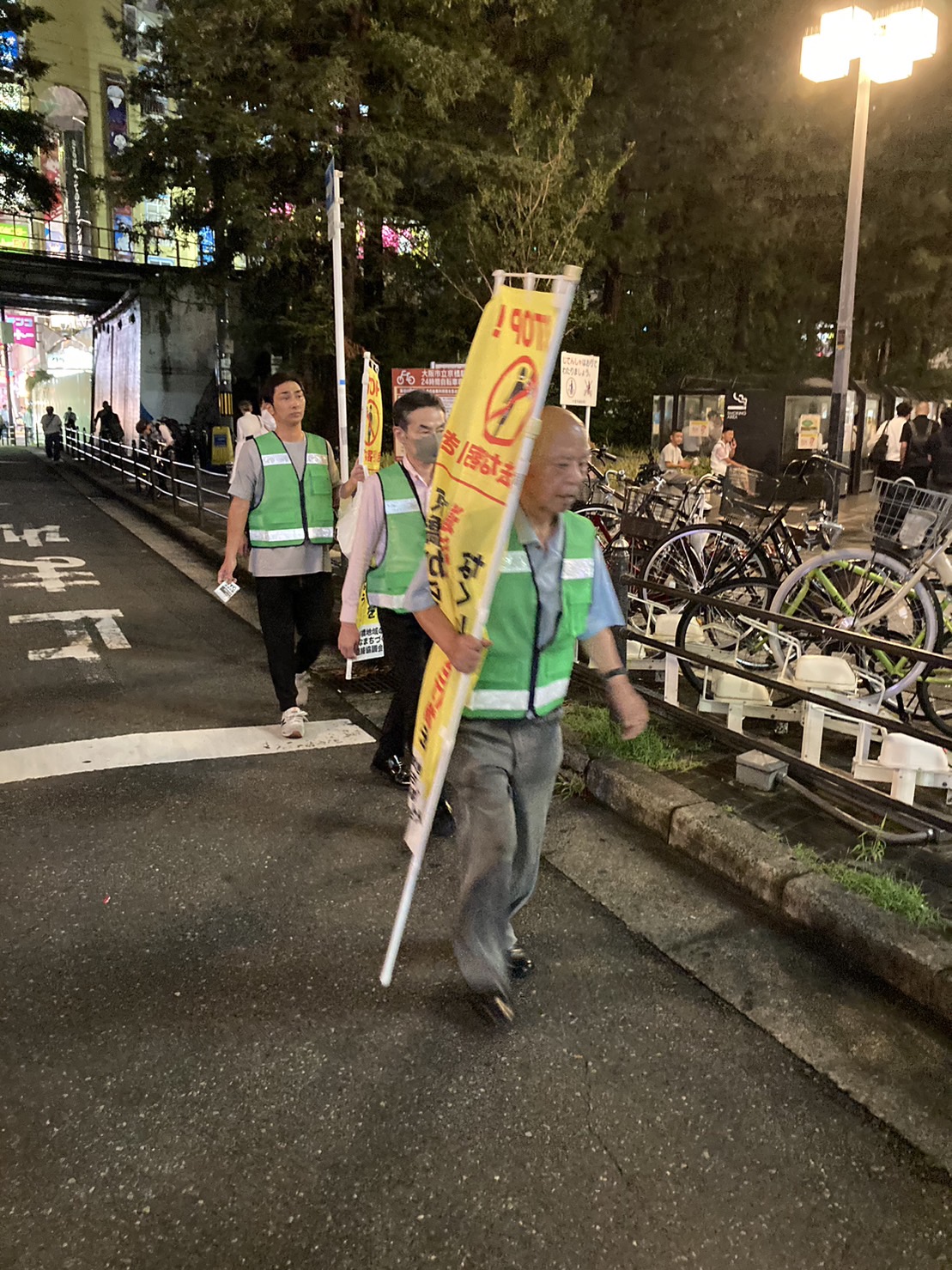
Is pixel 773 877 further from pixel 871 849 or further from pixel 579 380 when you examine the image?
pixel 579 380

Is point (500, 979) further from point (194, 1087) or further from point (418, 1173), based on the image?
point (194, 1087)

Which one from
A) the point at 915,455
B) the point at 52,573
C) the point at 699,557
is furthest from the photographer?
the point at 915,455

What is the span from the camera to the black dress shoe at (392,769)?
4719 millimetres

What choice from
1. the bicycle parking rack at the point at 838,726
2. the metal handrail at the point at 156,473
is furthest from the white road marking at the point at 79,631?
the bicycle parking rack at the point at 838,726

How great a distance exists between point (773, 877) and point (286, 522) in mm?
3000

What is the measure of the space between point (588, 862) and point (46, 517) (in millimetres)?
14242

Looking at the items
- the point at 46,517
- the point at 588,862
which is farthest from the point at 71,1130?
the point at 46,517

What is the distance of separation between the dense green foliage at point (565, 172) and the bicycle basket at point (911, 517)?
37.6 ft

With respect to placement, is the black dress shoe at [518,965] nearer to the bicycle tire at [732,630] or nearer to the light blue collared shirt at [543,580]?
the light blue collared shirt at [543,580]

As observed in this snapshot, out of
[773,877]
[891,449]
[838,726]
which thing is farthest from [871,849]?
[891,449]

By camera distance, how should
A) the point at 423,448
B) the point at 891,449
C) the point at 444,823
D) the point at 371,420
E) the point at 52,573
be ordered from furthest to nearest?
the point at 891,449
the point at 52,573
the point at 371,420
the point at 444,823
the point at 423,448

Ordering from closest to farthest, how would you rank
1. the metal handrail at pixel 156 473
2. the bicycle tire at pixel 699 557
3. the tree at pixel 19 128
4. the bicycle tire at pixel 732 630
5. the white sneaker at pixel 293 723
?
1. the white sneaker at pixel 293 723
2. the bicycle tire at pixel 732 630
3. the bicycle tire at pixel 699 557
4. the metal handrail at pixel 156 473
5. the tree at pixel 19 128

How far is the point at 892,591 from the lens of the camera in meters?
Result: 5.28

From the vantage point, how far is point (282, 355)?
1073 inches
